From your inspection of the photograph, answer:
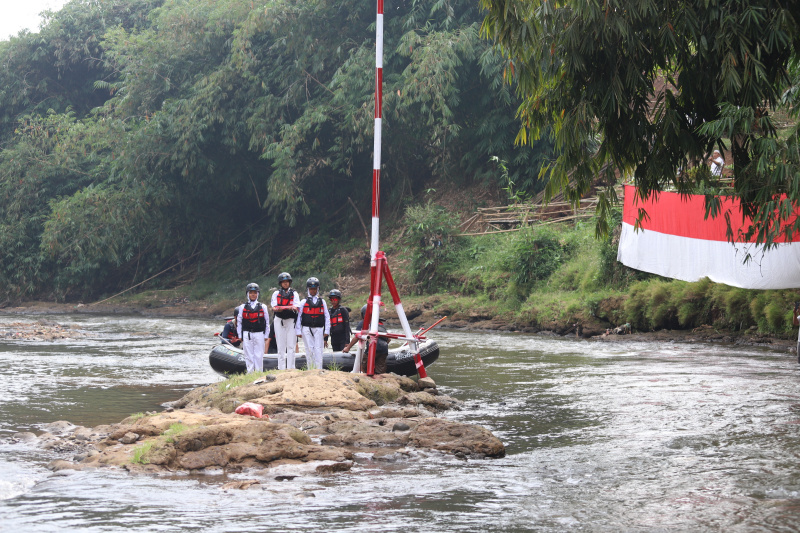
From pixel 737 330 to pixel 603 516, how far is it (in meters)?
13.5

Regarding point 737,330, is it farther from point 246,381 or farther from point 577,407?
point 246,381

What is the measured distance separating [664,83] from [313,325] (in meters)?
6.14

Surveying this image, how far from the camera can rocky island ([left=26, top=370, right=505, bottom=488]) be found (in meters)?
7.68

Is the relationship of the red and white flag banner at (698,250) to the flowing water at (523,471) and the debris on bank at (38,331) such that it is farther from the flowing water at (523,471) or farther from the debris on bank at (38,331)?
the debris on bank at (38,331)

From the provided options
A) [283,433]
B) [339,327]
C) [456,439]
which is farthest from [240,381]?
[456,439]

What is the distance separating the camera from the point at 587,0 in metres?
7.87

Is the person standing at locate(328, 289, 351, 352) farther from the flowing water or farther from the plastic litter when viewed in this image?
the plastic litter

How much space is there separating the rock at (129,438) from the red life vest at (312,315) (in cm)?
439

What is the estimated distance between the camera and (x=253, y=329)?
12859 mm

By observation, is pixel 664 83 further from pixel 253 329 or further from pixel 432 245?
pixel 432 245

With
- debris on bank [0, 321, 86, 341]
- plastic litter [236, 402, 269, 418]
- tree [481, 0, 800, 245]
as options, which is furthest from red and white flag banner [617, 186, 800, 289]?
debris on bank [0, 321, 86, 341]

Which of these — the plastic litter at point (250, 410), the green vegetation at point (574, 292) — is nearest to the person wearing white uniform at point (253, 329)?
the plastic litter at point (250, 410)

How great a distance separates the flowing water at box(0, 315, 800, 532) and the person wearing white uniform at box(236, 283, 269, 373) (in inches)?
45.4

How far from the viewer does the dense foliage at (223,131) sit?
29109 millimetres
